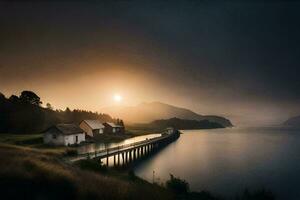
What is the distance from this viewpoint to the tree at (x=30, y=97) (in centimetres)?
9355

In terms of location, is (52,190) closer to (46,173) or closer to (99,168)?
(46,173)

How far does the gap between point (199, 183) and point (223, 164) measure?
65.1 feet

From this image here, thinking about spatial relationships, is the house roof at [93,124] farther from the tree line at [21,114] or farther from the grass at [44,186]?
the grass at [44,186]

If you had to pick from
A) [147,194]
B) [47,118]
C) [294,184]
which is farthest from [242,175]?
[47,118]

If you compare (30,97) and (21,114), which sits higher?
(30,97)

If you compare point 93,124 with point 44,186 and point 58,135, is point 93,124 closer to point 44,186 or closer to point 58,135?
point 58,135

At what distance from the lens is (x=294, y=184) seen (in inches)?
1628

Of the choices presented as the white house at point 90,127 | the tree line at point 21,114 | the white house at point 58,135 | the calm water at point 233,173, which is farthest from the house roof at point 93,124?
the calm water at point 233,173

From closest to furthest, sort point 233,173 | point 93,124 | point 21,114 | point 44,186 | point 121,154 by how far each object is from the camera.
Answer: point 44,186
point 233,173
point 121,154
point 21,114
point 93,124

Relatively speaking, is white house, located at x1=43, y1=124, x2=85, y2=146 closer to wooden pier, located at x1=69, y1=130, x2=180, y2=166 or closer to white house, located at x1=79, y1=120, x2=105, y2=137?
wooden pier, located at x1=69, y1=130, x2=180, y2=166

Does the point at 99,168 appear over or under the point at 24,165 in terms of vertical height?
under

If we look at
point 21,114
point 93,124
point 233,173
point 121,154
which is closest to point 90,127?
point 93,124

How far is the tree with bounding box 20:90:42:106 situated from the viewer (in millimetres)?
93550

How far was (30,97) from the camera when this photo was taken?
311 ft
